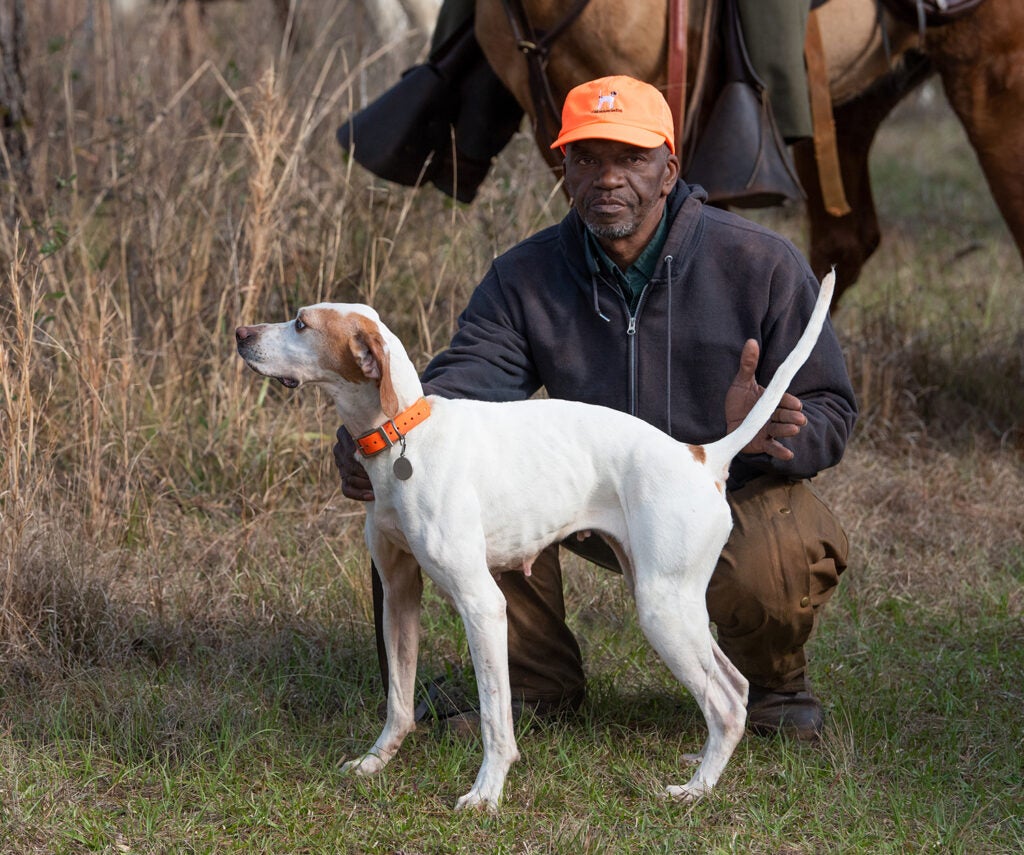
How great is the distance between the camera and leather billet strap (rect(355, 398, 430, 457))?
108 inches

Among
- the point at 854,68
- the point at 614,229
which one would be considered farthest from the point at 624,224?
the point at 854,68

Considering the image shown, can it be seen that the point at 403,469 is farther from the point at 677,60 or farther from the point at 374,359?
the point at 677,60

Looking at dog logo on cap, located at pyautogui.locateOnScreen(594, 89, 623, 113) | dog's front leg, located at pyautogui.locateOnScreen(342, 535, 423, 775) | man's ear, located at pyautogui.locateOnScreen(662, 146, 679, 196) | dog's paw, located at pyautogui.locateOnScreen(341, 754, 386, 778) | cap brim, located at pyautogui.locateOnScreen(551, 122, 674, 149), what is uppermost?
dog logo on cap, located at pyautogui.locateOnScreen(594, 89, 623, 113)

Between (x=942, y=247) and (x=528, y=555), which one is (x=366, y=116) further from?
(x=942, y=247)

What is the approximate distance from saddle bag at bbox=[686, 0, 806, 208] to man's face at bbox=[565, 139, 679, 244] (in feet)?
4.00

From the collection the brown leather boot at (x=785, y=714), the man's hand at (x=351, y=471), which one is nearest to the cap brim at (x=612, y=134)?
the man's hand at (x=351, y=471)

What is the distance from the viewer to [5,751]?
309 cm

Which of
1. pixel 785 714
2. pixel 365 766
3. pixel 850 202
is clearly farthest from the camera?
pixel 850 202

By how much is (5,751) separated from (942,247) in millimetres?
6091

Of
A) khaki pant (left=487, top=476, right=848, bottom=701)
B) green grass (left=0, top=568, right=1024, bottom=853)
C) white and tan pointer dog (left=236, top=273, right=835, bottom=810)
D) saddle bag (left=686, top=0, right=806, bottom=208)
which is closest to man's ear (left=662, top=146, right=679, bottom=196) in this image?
white and tan pointer dog (left=236, top=273, right=835, bottom=810)

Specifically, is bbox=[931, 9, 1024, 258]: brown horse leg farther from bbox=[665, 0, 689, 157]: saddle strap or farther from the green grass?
the green grass

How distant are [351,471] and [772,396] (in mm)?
910

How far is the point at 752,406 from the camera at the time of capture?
2980 millimetres

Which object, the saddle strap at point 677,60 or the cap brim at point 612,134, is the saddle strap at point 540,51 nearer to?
the saddle strap at point 677,60
